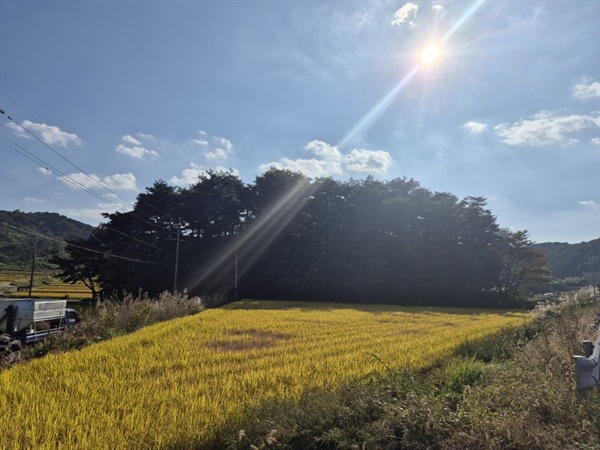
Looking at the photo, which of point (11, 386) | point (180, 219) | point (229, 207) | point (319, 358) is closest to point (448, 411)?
point (319, 358)

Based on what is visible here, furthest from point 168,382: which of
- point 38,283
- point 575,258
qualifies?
point 575,258

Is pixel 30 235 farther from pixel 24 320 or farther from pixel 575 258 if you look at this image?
pixel 575 258

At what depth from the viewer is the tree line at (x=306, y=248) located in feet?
139

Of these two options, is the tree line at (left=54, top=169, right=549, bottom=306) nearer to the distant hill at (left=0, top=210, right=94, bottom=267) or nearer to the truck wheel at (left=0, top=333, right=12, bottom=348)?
the distant hill at (left=0, top=210, right=94, bottom=267)

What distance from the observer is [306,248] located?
44.5 m

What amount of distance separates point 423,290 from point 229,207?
2443 cm

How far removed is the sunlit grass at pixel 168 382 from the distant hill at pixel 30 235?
65.1 meters

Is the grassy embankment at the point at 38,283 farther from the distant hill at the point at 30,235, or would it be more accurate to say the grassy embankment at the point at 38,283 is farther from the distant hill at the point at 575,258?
the distant hill at the point at 575,258

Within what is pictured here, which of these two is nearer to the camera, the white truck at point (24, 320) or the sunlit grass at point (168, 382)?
the sunlit grass at point (168, 382)

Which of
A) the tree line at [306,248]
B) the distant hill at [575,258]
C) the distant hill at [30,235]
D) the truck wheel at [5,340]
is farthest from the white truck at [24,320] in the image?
the distant hill at [575,258]

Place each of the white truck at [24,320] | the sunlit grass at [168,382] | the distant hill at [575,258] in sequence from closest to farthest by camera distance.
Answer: the sunlit grass at [168,382] < the white truck at [24,320] < the distant hill at [575,258]

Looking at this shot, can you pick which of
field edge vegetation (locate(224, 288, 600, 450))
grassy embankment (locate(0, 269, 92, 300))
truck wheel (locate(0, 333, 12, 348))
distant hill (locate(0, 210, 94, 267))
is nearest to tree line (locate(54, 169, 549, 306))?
grassy embankment (locate(0, 269, 92, 300))

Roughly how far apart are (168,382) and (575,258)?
10001 cm

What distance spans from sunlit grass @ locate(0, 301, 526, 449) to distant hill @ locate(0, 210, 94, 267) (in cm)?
6511
